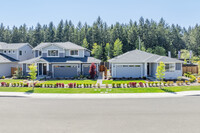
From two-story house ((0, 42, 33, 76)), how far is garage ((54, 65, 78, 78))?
404 inches

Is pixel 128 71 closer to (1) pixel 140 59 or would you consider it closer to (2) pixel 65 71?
(1) pixel 140 59

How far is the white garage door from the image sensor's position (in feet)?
85.6

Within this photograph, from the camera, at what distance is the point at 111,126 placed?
7.40 metres

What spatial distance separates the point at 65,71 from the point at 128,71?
11.6 meters

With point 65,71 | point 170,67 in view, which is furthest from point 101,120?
point 65,71

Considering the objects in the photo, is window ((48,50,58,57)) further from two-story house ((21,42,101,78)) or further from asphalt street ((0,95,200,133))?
asphalt street ((0,95,200,133))

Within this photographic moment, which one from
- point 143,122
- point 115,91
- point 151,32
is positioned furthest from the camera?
point 151,32

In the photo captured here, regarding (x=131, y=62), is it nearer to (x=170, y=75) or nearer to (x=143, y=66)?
(x=143, y=66)

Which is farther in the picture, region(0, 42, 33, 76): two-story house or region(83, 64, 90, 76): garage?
region(0, 42, 33, 76): two-story house

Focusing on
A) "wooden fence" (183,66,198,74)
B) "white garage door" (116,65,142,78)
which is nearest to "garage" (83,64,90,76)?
"white garage door" (116,65,142,78)

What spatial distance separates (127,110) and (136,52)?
2106 cm

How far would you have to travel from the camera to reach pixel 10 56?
110 ft

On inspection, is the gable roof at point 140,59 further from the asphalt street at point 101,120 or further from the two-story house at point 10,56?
the two-story house at point 10,56

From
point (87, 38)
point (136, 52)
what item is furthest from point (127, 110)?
point (87, 38)
